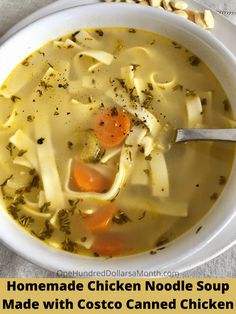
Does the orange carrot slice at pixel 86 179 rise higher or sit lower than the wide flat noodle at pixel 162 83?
lower

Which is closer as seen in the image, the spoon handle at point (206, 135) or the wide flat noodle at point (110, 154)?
the spoon handle at point (206, 135)

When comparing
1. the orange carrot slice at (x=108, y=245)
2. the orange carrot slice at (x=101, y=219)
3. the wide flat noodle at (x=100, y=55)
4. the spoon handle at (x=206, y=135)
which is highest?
the wide flat noodle at (x=100, y=55)

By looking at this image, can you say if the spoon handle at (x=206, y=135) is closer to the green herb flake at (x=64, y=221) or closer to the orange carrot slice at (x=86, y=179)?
the orange carrot slice at (x=86, y=179)

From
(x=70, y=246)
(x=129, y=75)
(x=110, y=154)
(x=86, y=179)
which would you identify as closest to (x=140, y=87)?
(x=129, y=75)

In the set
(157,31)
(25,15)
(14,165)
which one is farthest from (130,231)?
(25,15)

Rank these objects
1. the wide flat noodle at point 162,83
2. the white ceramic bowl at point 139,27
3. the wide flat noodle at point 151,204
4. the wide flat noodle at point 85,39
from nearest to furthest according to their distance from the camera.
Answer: the white ceramic bowl at point 139,27 → the wide flat noodle at point 151,204 → the wide flat noodle at point 162,83 → the wide flat noodle at point 85,39

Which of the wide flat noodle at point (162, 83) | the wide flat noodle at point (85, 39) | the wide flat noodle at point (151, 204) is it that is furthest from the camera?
the wide flat noodle at point (85, 39)

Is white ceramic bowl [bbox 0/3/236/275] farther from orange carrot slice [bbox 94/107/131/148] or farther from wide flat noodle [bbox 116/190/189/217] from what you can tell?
orange carrot slice [bbox 94/107/131/148]

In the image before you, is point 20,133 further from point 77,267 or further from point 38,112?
point 77,267

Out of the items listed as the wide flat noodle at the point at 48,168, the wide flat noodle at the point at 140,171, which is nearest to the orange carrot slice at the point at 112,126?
the wide flat noodle at the point at 140,171
